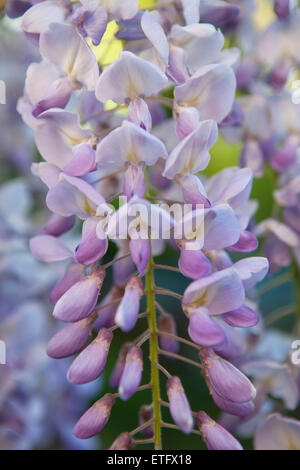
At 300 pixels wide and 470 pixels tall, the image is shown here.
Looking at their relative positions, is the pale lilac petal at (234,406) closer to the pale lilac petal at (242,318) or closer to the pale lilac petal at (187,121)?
the pale lilac petal at (242,318)

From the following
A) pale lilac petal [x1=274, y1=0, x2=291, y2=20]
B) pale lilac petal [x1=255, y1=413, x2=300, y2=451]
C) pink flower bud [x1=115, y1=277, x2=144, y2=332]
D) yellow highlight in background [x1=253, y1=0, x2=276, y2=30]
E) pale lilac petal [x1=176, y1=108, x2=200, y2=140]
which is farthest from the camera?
yellow highlight in background [x1=253, y1=0, x2=276, y2=30]

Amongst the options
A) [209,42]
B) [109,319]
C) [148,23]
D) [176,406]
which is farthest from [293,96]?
[176,406]

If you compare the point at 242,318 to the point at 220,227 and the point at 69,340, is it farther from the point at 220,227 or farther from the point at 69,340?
the point at 69,340

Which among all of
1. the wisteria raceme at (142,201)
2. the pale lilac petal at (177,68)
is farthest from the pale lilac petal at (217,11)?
the pale lilac petal at (177,68)

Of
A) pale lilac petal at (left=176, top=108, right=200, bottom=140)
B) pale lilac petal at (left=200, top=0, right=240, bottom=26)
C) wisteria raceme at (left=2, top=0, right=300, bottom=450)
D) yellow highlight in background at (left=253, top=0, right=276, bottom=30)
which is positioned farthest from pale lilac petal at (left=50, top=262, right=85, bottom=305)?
yellow highlight in background at (left=253, top=0, right=276, bottom=30)

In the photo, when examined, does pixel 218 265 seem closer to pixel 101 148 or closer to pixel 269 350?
pixel 101 148

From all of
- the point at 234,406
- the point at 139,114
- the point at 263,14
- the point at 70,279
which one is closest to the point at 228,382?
the point at 234,406

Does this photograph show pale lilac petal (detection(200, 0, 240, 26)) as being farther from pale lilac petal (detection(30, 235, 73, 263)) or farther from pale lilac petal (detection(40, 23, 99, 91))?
pale lilac petal (detection(30, 235, 73, 263))
